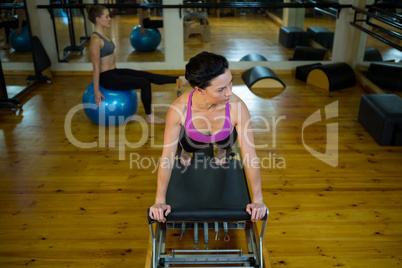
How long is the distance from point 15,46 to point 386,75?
342 centimetres

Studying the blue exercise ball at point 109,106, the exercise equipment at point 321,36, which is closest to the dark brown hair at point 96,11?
the blue exercise ball at point 109,106

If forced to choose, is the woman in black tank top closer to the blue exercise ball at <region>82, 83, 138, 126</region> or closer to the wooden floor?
the blue exercise ball at <region>82, 83, 138, 126</region>

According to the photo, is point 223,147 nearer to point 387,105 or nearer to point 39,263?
point 39,263

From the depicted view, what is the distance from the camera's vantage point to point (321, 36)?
4.51m

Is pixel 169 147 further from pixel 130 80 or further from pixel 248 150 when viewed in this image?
pixel 130 80

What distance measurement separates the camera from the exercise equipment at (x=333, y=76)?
398 cm

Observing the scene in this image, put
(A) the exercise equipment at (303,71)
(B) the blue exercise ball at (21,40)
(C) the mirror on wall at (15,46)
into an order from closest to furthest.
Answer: (C) the mirror on wall at (15,46)
(B) the blue exercise ball at (21,40)
(A) the exercise equipment at (303,71)

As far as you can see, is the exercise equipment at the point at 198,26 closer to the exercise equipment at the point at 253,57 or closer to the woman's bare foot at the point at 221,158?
the exercise equipment at the point at 253,57

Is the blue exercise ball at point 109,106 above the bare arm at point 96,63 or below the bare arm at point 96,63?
below

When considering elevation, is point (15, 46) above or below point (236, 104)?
below

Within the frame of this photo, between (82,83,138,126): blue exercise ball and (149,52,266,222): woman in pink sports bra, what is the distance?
1481mm

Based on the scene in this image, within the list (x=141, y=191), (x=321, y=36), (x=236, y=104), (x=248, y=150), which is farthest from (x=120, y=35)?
(x=248, y=150)

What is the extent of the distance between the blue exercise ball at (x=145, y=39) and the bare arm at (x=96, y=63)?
62.0 inches

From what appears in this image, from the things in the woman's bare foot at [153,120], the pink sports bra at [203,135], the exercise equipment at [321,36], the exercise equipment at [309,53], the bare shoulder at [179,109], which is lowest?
the woman's bare foot at [153,120]
